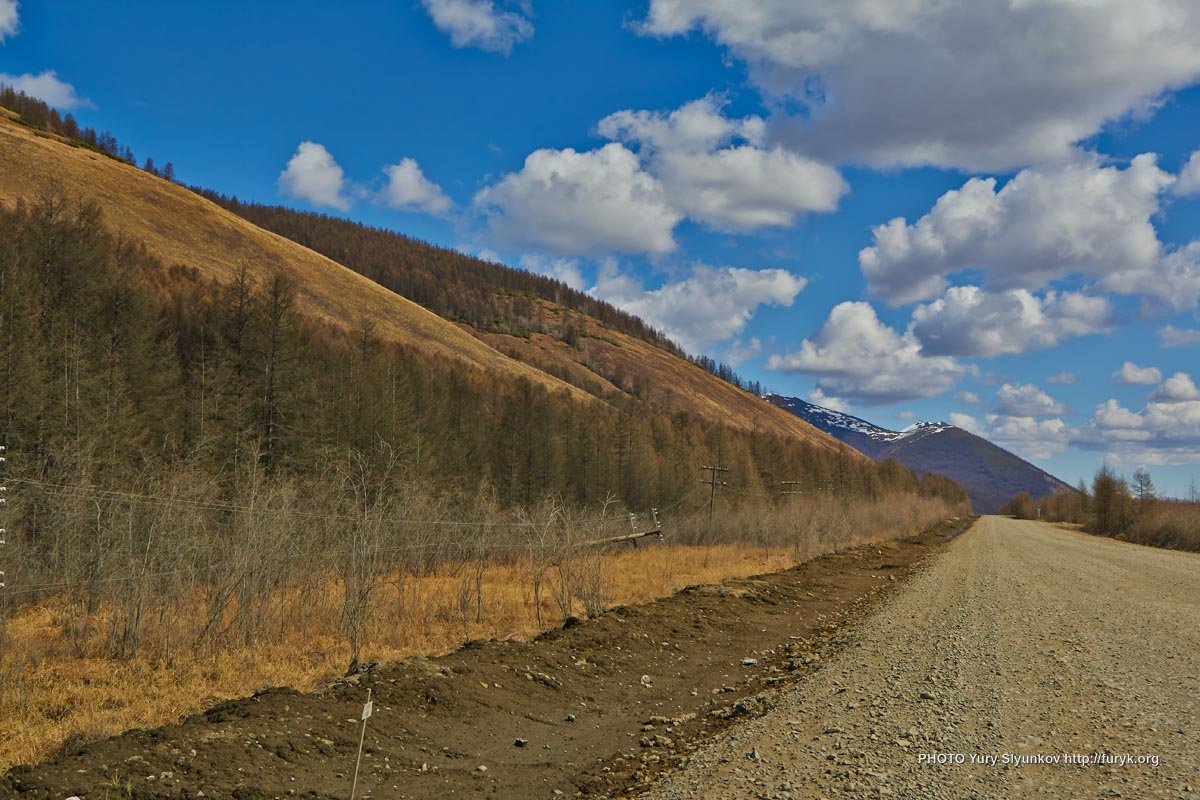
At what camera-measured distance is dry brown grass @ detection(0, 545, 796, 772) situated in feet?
28.6

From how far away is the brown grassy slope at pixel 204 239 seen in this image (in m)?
82.2

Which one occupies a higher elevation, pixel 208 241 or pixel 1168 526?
pixel 208 241

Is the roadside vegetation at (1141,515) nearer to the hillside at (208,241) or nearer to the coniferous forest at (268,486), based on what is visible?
the coniferous forest at (268,486)

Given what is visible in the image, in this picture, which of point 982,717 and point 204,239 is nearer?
point 982,717

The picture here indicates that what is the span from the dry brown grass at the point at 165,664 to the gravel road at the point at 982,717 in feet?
21.7

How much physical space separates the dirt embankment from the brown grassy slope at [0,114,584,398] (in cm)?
7350

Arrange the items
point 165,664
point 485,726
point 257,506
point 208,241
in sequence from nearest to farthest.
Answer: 1. point 485,726
2. point 165,664
3. point 257,506
4. point 208,241

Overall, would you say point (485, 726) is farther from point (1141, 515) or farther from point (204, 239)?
point (204, 239)

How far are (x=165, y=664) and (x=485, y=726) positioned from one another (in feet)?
19.5

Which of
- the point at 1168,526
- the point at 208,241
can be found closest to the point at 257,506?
the point at 1168,526

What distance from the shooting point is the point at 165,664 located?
11.2 meters

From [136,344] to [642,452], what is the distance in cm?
4567

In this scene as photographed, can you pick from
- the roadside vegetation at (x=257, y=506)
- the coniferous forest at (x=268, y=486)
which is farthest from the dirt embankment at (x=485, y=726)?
the coniferous forest at (x=268, y=486)

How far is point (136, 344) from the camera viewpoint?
33.3 m
